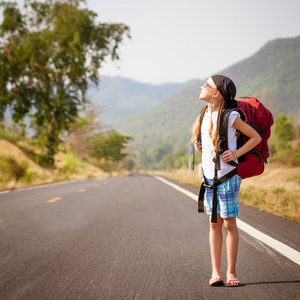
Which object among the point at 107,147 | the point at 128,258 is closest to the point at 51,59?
the point at 128,258

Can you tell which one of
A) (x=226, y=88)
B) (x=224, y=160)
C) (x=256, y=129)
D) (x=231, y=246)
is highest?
(x=226, y=88)

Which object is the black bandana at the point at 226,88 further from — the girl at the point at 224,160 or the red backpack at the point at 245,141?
the red backpack at the point at 245,141

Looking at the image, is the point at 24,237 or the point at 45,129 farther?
the point at 45,129

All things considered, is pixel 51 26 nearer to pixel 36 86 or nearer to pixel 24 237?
pixel 36 86

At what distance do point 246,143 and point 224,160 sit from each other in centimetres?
24

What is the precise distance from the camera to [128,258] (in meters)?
3.95

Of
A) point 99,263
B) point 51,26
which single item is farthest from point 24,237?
point 51,26

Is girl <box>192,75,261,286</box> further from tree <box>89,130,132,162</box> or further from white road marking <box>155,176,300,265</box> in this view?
tree <box>89,130,132,162</box>

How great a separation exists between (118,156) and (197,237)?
175ft

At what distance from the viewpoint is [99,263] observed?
3.74 m

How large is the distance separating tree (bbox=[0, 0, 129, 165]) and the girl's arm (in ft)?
68.8

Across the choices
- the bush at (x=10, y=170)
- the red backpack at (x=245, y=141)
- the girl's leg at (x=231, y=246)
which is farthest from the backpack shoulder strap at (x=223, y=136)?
the bush at (x=10, y=170)

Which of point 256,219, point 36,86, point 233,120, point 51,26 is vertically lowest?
point 256,219

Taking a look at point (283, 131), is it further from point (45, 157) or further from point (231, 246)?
point (231, 246)
